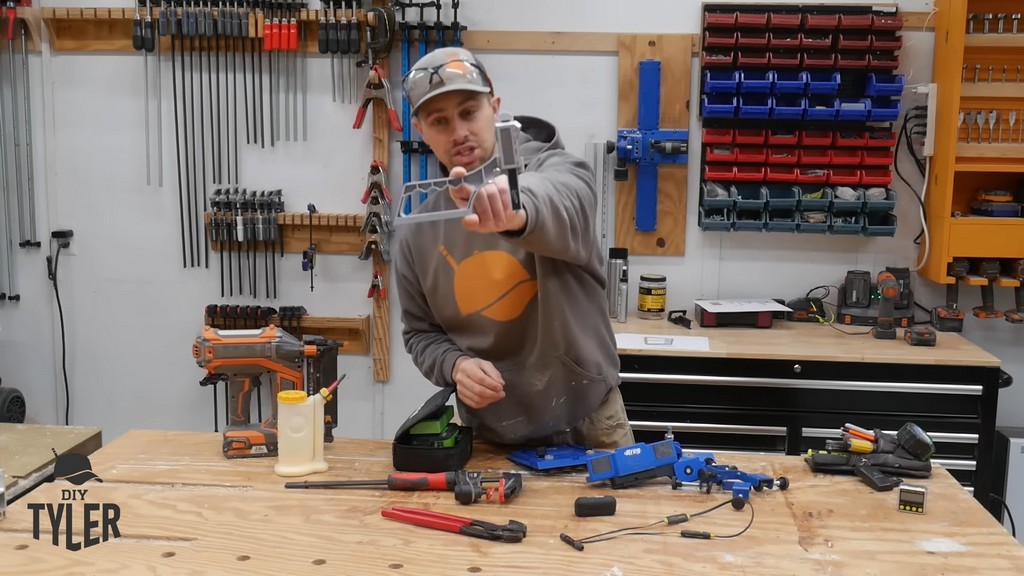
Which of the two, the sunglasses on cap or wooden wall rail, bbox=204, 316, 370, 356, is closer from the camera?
the sunglasses on cap

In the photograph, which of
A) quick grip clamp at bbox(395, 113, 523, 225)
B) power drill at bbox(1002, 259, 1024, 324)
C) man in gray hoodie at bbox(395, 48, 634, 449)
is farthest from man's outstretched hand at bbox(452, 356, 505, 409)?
power drill at bbox(1002, 259, 1024, 324)

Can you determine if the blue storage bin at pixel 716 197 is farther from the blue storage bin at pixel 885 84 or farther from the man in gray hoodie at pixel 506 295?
the man in gray hoodie at pixel 506 295

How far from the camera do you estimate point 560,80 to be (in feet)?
12.4

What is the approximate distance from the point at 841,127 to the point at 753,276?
0.71 meters

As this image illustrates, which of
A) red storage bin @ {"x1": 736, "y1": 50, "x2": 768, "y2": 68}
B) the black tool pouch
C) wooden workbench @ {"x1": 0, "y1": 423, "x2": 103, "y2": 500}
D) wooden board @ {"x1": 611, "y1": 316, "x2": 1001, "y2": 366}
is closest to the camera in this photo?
the black tool pouch

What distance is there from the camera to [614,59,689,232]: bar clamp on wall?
3.69 m

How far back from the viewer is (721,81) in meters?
3.57

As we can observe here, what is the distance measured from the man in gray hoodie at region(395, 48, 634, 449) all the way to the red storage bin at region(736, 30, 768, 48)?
1.86 m

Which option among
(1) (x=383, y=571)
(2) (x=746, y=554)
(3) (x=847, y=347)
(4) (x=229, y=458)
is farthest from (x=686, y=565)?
(3) (x=847, y=347)

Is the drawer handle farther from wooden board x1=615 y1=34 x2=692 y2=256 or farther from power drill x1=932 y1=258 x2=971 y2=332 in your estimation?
wooden board x1=615 y1=34 x2=692 y2=256

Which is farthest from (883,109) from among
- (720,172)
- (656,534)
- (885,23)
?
(656,534)

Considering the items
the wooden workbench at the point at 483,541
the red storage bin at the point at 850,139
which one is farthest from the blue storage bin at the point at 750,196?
the wooden workbench at the point at 483,541

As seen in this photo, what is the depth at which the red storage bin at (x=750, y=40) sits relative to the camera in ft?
11.7

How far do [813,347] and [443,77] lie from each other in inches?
83.6
